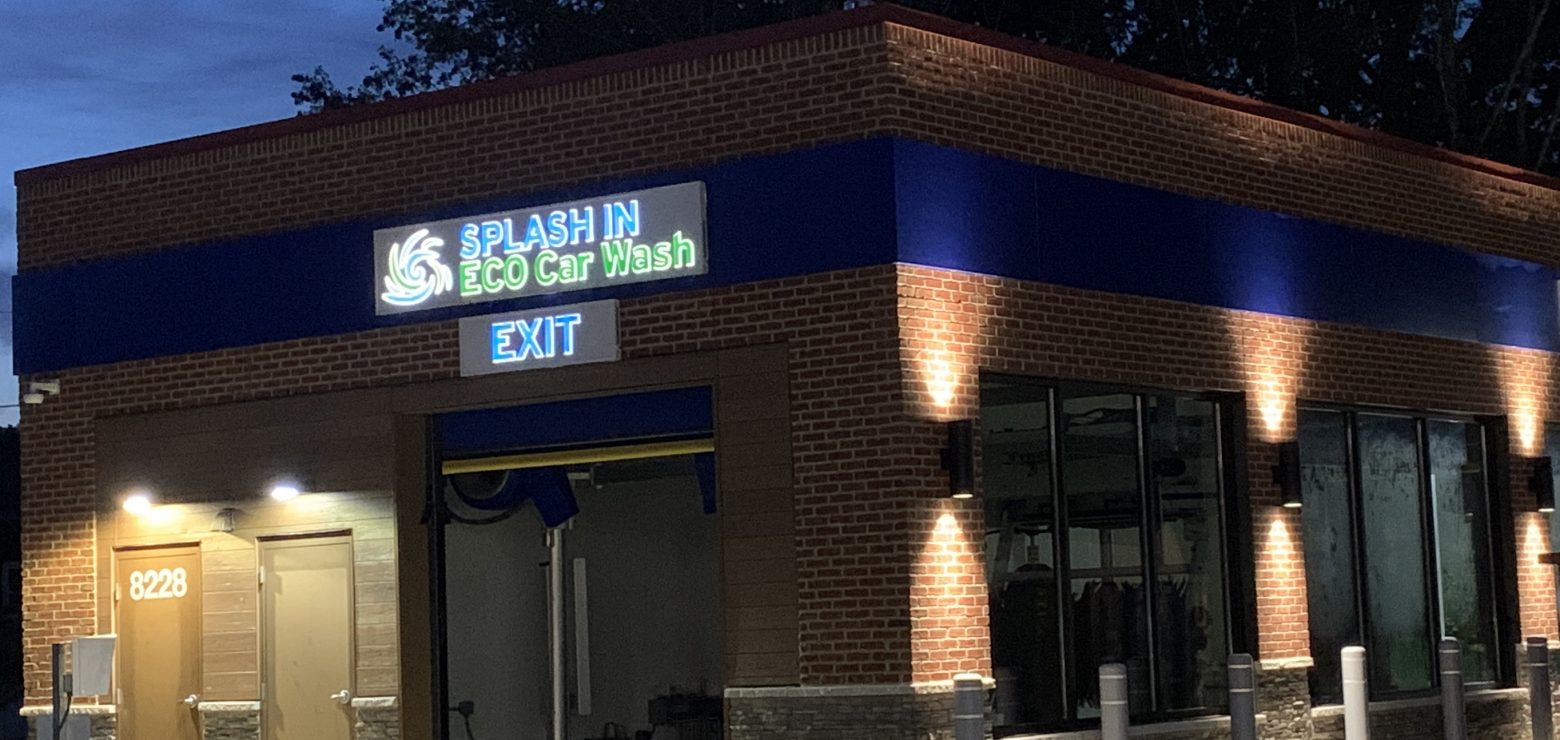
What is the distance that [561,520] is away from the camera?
1822cm

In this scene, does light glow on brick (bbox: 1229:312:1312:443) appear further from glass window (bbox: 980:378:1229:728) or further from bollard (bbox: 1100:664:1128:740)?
bollard (bbox: 1100:664:1128:740)

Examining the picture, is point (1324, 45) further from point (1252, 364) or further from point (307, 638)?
point (307, 638)

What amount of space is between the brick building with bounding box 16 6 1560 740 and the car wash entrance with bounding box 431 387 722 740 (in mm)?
52

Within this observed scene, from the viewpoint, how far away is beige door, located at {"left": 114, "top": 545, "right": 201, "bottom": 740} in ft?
63.6

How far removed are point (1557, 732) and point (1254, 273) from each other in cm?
734

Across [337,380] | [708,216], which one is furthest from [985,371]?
[337,380]

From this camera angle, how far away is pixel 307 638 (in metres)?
18.8

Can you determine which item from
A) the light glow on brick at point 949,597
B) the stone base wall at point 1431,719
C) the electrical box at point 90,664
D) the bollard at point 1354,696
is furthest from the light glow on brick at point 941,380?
the electrical box at point 90,664

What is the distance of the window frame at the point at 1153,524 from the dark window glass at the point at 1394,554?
2.38 metres

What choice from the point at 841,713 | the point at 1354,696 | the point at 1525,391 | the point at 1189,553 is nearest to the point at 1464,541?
the point at 1525,391

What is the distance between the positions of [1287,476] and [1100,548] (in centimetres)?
262

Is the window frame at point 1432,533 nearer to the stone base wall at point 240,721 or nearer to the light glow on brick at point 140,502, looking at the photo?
the stone base wall at point 240,721

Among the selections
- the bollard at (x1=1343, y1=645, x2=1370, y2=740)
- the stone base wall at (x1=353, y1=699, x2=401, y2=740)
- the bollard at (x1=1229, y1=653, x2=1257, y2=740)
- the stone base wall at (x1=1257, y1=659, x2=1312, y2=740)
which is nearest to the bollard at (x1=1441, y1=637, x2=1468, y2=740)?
the stone base wall at (x1=1257, y1=659, x2=1312, y2=740)

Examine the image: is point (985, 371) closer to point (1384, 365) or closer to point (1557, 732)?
point (1384, 365)
